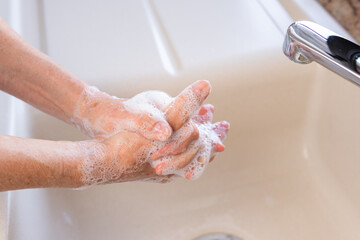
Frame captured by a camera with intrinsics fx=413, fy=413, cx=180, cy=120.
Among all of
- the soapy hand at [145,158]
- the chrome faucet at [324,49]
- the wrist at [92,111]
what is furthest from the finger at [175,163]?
the chrome faucet at [324,49]

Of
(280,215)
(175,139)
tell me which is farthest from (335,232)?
(175,139)

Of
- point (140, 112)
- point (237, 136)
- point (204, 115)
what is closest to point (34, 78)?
point (140, 112)

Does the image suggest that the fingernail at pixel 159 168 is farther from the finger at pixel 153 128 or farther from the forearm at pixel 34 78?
the forearm at pixel 34 78

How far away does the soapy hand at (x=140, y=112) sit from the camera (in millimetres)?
572

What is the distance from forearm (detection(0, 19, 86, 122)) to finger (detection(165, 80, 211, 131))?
0.16 meters

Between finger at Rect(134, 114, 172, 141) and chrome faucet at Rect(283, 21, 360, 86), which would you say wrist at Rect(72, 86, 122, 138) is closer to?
finger at Rect(134, 114, 172, 141)

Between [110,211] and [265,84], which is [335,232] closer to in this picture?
[265,84]

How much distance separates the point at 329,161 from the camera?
2.66 ft

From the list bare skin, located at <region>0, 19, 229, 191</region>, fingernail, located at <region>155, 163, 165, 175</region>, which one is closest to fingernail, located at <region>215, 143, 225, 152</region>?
bare skin, located at <region>0, 19, 229, 191</region>

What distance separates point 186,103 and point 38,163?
212mm

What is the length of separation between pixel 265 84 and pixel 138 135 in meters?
0.32

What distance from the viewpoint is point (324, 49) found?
0.43 m

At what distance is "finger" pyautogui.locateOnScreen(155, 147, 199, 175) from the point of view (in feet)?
1.93

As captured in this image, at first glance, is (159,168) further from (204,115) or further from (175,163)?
(204,115)
